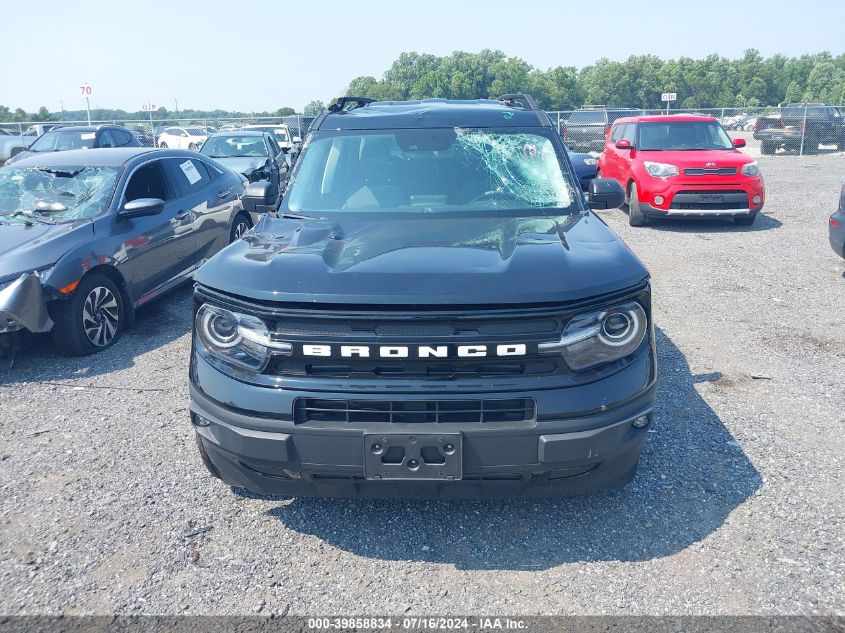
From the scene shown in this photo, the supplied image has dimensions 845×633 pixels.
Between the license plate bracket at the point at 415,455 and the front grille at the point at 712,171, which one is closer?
the license plate bracket at the point at 415,455

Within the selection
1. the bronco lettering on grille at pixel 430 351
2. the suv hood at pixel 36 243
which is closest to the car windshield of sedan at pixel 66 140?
the suv hood at pixel 36 243

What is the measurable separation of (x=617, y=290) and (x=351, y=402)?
1.15 metres

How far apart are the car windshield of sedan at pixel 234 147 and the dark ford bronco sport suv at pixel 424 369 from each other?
12.4 m

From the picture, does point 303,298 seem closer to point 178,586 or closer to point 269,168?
point 178,586

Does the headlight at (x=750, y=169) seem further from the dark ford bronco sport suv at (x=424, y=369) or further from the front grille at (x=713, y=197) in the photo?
the dark ford bronco sport suv at (x=424, y=369)

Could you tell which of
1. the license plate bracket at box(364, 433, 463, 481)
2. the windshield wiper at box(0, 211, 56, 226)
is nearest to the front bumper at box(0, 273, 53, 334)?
the windshield wiper at box(0, 211, 56, 226)

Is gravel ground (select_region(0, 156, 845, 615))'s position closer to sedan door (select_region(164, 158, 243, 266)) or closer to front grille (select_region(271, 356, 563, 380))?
front grille (select_region(271, 356, 563, 380))

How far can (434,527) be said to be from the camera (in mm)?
3227

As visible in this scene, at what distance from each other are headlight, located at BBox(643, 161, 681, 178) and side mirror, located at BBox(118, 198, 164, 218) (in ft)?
25.6

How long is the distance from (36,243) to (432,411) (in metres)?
4.30

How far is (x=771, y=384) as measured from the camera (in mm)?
4840

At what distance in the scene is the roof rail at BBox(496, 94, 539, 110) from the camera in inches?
190

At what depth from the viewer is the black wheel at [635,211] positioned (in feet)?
36.6

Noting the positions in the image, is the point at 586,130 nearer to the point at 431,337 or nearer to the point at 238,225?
the point at 238,225
